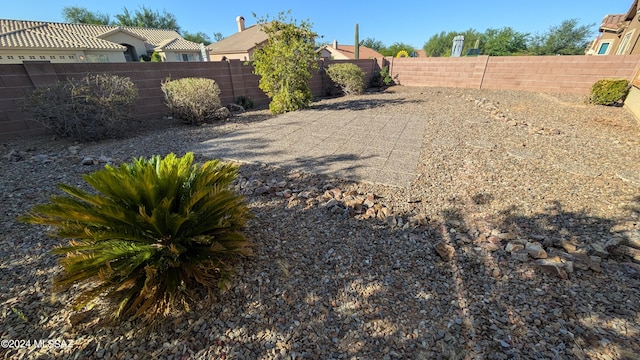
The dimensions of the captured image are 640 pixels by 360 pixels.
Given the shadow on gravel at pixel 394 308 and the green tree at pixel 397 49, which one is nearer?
the shadow on gravel at pixel 394 308

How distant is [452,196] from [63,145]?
6711mm

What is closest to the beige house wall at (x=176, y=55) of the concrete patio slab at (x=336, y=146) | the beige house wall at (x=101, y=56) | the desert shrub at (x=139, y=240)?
the beige house wall at (x=101, y=56)

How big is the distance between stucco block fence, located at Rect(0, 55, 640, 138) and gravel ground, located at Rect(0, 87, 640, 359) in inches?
77.0

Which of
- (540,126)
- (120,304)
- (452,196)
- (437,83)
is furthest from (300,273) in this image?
(437,83)

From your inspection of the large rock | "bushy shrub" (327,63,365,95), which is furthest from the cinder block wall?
the large rock

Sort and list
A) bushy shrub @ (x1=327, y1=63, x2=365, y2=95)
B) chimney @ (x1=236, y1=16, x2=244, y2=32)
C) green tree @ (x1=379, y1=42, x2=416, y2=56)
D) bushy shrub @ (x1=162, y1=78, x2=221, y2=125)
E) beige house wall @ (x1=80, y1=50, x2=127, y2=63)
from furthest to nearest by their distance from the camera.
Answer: green tree @ (x1=379, y1=42, x2=416, y2=56), chimney @ (x1=236, y1=16, x2=244, y2=32), beige house wall @ (x1=80, y1=50, x2=127, y2=63), bushy shrub @ (x1=327, y1=63, x2=365, y2=95), bushy shrub @ (x1=162, y1=78, x2=221, y2=125)

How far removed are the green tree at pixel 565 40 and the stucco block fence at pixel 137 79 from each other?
3304 cm

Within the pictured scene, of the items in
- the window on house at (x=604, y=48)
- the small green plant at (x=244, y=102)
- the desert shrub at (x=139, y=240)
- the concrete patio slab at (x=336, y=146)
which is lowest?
the concrete patio slab at (x=336, y=146)

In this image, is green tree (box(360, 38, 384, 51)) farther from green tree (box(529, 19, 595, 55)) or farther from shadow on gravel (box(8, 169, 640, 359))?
shadow on gravel (box(8, 169, 640, 359))

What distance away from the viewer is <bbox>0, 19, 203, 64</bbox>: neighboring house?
16.4 metres

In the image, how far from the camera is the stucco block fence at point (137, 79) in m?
5.14

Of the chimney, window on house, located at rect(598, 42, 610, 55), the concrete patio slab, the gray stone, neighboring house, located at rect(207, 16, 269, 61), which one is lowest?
the concrete patio slab

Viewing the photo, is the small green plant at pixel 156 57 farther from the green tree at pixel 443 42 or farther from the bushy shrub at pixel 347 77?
the green tree at pixel 443 42

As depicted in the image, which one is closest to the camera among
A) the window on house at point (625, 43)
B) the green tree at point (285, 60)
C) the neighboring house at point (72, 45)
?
the green tree at point (285, 60)
